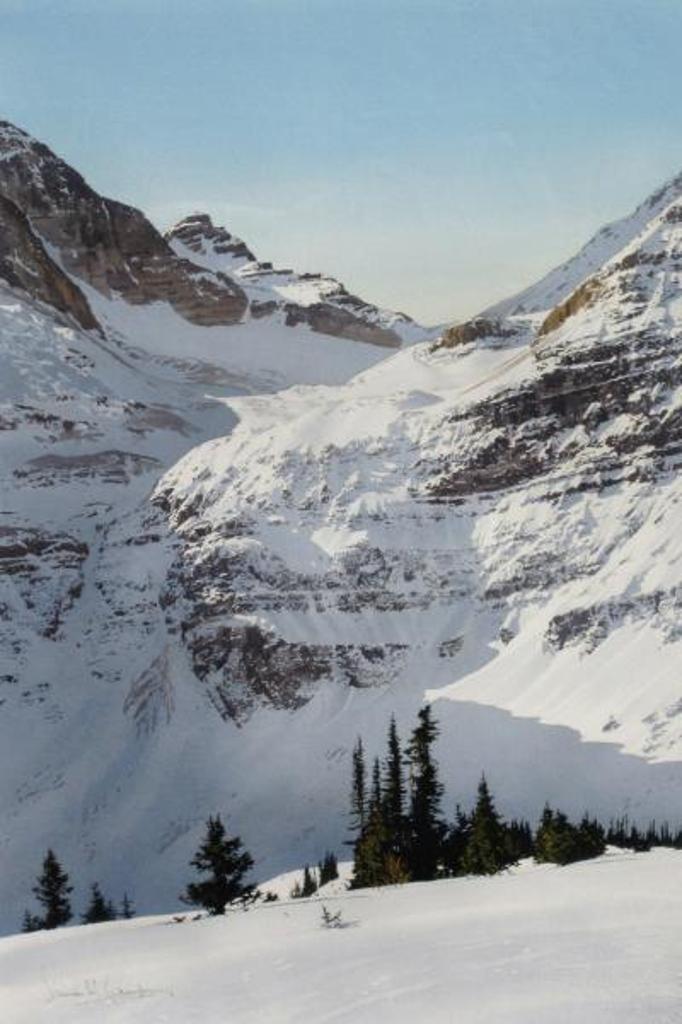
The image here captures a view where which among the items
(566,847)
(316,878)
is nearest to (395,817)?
(316,878)

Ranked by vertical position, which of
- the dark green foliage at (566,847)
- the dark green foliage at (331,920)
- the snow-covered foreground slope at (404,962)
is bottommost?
the snow-covered foreground slope at (404,962)

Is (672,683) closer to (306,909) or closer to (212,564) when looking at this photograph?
(212,564)

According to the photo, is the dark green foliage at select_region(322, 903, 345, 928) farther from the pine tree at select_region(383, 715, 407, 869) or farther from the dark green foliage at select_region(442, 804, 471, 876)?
the pine tree at select_region(383, 715, 407, 869)

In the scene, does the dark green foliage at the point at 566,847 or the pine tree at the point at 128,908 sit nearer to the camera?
the dark green foliage at the point at 566,847

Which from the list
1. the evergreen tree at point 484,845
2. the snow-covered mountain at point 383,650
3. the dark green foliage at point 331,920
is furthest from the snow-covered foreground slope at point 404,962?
the snow-covered mountain at point 383,650

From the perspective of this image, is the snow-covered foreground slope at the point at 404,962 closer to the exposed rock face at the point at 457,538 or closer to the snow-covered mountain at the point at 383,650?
the snow-covered mountain at the point at 383,650

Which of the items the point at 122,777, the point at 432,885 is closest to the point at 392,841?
the point at 432,885

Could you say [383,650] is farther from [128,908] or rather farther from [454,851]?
[454,851]

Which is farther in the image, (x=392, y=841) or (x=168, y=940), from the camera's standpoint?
(x=392, y=841)

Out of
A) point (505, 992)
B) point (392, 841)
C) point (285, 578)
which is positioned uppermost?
point (285, 578)
